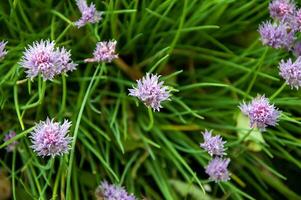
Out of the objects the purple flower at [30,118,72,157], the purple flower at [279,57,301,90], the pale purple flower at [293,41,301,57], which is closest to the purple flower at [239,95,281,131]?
the purple flower at [279,57,301,90]

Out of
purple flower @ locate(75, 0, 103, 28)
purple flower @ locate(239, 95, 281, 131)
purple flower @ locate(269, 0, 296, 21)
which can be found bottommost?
purple flower @ locate(239, 95, 281, 131)

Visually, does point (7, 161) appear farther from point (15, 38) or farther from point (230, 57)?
point (230, 57)

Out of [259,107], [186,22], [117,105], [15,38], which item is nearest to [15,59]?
[15,38]

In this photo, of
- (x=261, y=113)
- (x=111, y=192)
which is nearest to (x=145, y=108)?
(x=111, y=192)

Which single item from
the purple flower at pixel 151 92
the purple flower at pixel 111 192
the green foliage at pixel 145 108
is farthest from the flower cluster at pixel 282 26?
the purple flower at pixel 111 192

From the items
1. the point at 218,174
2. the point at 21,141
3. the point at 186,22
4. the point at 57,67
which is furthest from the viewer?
the point at 186,22

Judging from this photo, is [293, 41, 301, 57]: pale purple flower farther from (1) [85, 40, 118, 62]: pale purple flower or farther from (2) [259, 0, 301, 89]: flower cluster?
(1) [85, 40, 118, 62]: pale purple flower
